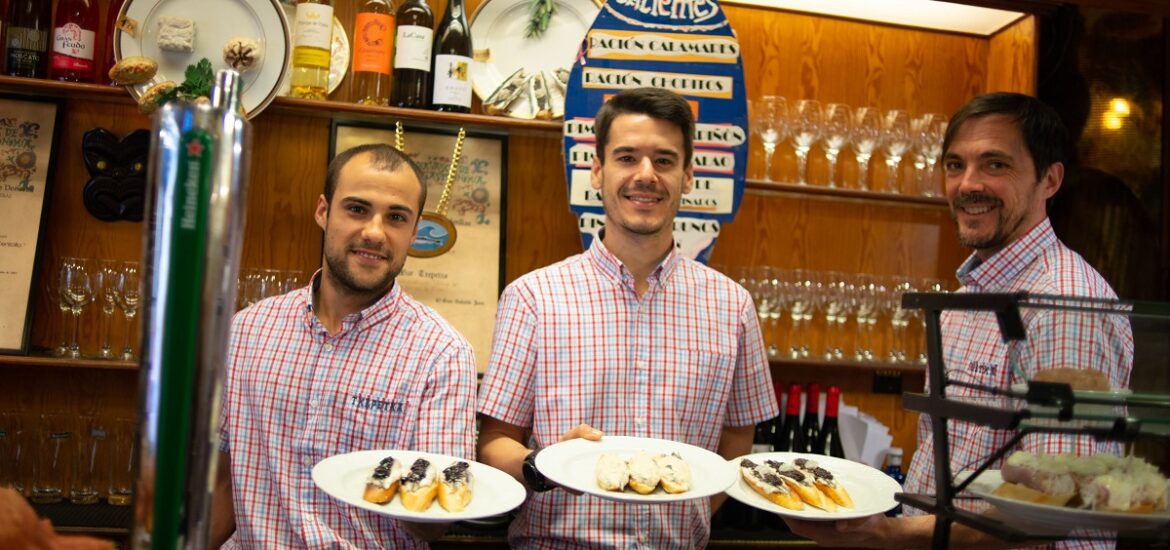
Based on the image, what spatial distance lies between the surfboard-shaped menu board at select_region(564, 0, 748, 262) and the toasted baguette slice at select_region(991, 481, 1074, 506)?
78.4 inches

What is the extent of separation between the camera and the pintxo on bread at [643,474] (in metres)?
1.79

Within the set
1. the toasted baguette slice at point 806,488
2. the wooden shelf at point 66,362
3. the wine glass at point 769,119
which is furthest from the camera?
the wine glass at point 769,119

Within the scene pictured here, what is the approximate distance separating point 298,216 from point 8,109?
3.11 ft

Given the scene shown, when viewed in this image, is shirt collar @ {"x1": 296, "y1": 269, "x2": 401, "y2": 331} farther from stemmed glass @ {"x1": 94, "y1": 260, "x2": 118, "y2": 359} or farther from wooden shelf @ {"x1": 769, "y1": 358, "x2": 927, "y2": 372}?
wooden shelf @ {"x1": 769, "y1": 358, "x2": 927, "y2": 372}

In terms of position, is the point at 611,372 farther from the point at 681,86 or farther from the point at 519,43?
the point at 519,43

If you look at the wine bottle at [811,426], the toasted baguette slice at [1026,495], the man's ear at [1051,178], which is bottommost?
the wine bottle at [811,426]

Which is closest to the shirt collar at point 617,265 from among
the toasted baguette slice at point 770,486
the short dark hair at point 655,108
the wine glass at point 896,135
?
the short dark hair at point 655,108

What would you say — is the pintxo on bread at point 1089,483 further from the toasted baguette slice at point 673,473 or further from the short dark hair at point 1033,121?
the short dark hair at point 1033,121

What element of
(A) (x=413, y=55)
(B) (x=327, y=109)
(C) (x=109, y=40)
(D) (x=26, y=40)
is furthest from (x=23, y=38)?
(A) (x=413, y=55)

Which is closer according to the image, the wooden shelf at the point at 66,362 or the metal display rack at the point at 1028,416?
the metal display rack at the point at 1028,416

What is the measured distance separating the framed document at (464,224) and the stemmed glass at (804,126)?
104 centimetres

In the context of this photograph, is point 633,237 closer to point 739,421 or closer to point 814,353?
point 739,421

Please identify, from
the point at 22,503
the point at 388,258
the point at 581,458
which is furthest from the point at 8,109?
the point at 22,503

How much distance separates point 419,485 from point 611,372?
76cm
